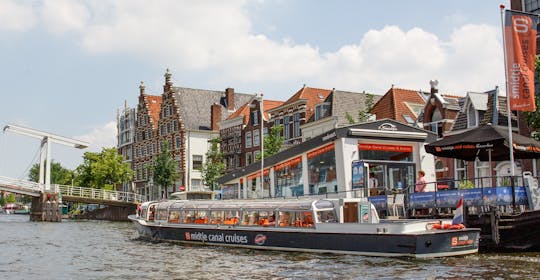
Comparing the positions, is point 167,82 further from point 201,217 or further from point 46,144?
point 201,217

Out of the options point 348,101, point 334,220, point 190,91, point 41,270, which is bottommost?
point 41,270

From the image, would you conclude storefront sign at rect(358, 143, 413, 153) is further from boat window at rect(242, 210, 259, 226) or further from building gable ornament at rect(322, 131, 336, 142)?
boat window at rect(242, 210, 259, 226)

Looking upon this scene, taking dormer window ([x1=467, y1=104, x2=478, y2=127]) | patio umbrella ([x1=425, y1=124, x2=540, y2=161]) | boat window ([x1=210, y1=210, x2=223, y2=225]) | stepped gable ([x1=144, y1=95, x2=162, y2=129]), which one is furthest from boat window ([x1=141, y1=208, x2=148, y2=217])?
stepped gable ([x1=144, y1=95, x2=162, y2=129])

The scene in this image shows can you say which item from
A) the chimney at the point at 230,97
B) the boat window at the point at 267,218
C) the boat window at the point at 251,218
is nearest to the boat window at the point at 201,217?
the boat window at the point at 251,218

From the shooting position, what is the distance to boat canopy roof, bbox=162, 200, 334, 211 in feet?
69.8

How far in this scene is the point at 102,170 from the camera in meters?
74.2

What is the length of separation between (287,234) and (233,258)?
7.04 feet

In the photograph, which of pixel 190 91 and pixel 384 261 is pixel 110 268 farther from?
pixel 190 91

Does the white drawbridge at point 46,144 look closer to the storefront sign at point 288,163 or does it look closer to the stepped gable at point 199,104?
the stepped gable at point 199,104

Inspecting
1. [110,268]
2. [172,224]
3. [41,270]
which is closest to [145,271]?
[110,268]

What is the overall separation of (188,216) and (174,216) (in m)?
1.16

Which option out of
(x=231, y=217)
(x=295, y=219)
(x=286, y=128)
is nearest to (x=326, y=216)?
(x=295, y=219)

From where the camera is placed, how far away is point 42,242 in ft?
101

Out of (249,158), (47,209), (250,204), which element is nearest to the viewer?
(250,204)
